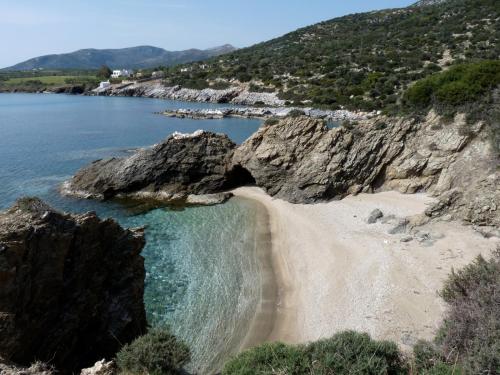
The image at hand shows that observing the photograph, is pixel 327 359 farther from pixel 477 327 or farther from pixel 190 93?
Result: pixel 190 93

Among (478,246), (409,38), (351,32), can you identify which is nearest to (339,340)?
(478,246)

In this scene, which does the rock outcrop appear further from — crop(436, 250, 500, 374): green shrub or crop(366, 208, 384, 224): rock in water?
crop(436, 250, 500, 374): green shrub

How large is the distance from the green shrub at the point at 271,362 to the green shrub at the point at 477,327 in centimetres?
322

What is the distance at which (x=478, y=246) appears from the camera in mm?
17891

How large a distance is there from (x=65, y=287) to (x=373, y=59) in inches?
3211

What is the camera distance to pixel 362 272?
1764 cm

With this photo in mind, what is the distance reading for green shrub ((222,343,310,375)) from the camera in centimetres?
902

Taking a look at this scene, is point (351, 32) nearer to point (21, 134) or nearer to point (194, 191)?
point (21, 134)

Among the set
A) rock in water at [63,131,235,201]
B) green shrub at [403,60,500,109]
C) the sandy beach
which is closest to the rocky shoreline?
green shrub at [403,60,500,109]

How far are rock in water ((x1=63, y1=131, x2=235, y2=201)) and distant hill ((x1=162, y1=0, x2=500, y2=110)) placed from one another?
28124 mm

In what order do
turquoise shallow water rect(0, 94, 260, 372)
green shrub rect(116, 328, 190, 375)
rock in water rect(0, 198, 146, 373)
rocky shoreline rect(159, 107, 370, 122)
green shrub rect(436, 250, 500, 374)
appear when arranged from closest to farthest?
green shrub rect(436, 250, 500, 374), green shrub rect(116, 328, 190, 375), rock in water rect(0, 198, 146, 373), turquoise shallow water rect(0, 94, 260, 372), rocky shoreline rect(159, 107, 370, 122)

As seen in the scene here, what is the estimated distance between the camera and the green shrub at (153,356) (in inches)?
390

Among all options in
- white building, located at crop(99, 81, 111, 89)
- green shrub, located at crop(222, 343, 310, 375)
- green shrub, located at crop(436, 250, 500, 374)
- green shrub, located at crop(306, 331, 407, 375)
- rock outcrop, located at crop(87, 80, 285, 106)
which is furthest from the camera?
white building, located at crop(99, 81, 111, 89)

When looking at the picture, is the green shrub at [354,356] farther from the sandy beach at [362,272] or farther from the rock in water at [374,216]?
the rock in water at [374,216]
